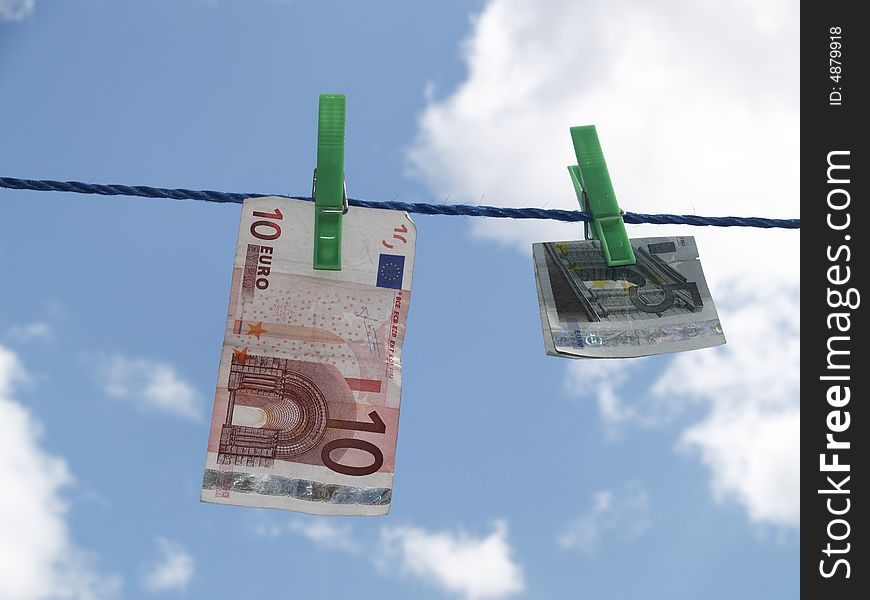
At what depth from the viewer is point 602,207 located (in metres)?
3.40

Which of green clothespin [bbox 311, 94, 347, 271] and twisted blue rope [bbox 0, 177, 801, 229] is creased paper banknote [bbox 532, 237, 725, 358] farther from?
green clothespin [bbox 311, 94, 347, 271]

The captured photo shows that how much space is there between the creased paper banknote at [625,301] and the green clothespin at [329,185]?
0.80 meters

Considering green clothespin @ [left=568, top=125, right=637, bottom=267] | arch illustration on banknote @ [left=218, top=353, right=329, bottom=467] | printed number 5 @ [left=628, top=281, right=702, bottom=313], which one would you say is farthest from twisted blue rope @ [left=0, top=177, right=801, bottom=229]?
arch illustration on banknote @ [left=218, top=353, right=329, bottom=467]

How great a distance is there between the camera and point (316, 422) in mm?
3223

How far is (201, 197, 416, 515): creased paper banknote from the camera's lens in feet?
10.4

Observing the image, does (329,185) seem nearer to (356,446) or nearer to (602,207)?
(356,446)

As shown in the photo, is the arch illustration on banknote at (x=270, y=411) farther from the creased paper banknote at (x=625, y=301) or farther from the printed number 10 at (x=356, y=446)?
the creased paper banknote at (x=625, y=301)

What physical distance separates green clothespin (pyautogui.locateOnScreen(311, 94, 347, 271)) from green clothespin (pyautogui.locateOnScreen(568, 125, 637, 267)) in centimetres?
91

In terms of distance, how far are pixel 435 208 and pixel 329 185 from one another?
0.37 metres

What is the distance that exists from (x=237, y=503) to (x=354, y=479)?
0.40 m

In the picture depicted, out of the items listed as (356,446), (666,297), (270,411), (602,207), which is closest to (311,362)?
(270,411)
